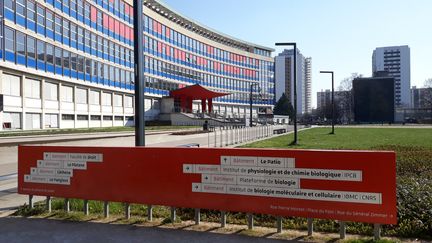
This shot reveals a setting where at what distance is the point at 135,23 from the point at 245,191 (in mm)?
4041

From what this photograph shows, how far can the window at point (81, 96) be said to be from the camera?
49438 mm

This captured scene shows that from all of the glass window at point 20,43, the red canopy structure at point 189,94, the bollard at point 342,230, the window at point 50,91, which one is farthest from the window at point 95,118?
the bollard at point 342,230

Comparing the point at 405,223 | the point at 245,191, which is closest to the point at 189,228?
the point at 245,191

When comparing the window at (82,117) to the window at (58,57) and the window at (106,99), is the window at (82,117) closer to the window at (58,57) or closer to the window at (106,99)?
the window at (106,99)

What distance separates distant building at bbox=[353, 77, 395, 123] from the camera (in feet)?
337

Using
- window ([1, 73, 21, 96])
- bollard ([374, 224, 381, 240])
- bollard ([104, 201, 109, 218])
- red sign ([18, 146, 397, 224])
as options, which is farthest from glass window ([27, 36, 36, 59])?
bollard ([374, 224, 381, 240])

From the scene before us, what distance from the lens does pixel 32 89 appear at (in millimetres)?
39875

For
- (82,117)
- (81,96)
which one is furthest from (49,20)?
(82,117)

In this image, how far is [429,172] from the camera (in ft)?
33.4

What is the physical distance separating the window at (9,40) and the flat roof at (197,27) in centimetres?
3875

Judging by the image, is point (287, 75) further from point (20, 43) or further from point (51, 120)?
point (20, 43)

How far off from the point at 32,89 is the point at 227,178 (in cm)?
3868

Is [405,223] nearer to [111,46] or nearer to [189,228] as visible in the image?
[189,228]

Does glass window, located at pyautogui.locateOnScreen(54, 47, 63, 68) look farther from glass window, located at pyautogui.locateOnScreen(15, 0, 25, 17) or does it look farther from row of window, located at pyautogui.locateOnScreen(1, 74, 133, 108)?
glass window, located at pyautogui.locateOnScreen(15, 0, 25, 17)
